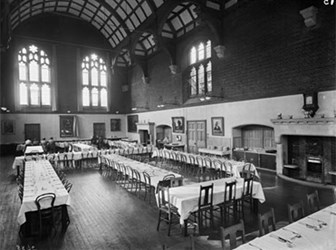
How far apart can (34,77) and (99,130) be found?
7881 mm

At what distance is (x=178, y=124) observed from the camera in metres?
17.8

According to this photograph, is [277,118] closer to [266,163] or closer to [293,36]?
[266,163]

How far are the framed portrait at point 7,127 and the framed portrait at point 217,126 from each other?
17568 millimetres

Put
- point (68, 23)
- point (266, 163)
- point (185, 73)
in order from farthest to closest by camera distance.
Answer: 1. point (68, 23)
2. point (185, 73)
3. point (266, 163)

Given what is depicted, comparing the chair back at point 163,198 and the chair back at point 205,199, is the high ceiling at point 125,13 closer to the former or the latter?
the chair back at point 163,198

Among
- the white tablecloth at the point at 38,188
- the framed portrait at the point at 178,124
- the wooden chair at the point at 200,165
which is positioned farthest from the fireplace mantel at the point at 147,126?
the white tablecloth at the point at 38,188

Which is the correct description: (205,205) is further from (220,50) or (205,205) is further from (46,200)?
(220,50)

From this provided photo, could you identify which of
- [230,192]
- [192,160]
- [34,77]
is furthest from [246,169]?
[34,77]

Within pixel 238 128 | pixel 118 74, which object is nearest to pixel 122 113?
pixel 118 74

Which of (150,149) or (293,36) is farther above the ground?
(293,36)

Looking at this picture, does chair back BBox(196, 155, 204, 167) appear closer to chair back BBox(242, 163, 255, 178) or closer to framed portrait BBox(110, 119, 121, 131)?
chair back BBox(242, 163, 255, 178)

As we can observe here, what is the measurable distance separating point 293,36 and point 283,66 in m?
1.31

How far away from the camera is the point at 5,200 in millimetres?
7555

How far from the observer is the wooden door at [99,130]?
24.5m
